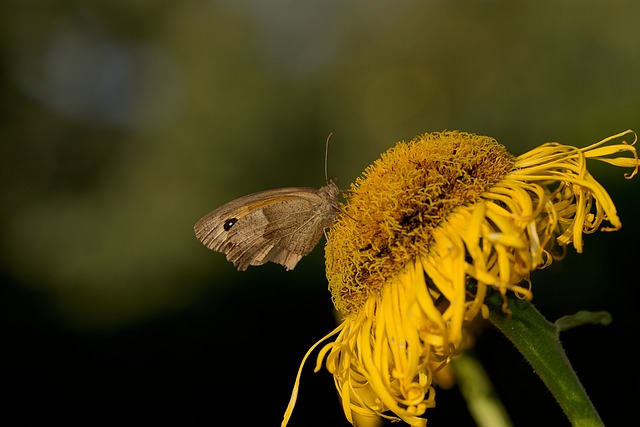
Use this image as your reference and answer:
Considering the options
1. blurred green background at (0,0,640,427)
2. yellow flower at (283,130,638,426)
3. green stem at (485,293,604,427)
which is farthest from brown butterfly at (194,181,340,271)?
blurred green background at (0,0,640,427)

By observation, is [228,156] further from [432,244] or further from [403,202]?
[432,244]

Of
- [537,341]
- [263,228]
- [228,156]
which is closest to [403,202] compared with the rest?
[537,341]

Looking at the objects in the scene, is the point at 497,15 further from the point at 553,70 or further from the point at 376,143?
the point at 376,143

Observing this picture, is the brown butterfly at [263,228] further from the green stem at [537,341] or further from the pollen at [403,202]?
the green stem at [537,341]

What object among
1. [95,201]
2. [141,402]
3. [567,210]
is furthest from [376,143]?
[567,210]

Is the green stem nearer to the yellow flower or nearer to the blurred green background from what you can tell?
the yellow flower

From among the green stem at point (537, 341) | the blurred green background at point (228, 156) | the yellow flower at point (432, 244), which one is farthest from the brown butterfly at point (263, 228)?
the blurred green background at point (228, 156)
